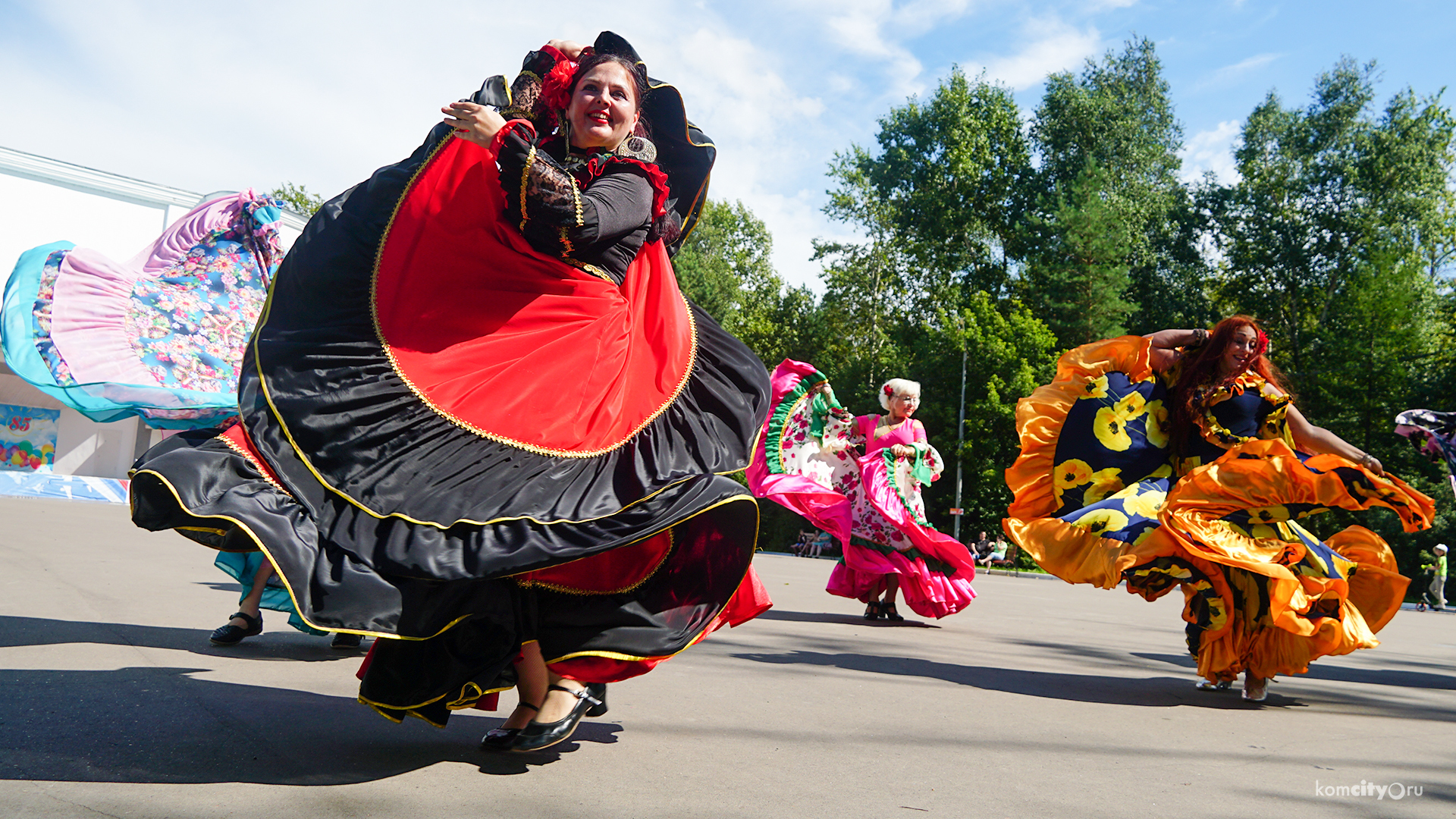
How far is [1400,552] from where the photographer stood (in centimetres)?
2370

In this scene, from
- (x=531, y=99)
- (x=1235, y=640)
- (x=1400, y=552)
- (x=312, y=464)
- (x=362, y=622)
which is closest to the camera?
(x=362, y=622)

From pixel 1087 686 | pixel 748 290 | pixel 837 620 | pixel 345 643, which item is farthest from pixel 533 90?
pixel 748 290

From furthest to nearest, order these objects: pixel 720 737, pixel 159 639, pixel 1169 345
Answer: pixel 1169 345
pixel 159 639
pixel 720 737

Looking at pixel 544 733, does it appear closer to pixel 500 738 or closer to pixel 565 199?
pixel 500 738

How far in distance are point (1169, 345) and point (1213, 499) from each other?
1.02 meters

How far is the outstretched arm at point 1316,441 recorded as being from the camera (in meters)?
4.60

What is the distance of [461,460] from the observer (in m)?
2.56

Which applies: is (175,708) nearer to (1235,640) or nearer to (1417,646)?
(1235,640)

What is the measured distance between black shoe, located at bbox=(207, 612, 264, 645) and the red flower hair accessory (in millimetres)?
2960

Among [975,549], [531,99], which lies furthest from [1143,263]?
[531,99]

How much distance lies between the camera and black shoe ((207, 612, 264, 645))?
4387 mm

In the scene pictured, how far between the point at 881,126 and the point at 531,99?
3723 centimetres

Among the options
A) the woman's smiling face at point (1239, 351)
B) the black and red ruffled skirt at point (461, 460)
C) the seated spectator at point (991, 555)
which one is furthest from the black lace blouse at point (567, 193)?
the seated spectator at point (991, 555)

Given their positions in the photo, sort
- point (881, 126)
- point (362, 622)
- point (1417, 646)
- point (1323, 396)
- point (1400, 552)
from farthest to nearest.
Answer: point (881, 126)
point (1323, 396)
point (1400, 552)
point (1417, 646)
point (362, 622)
